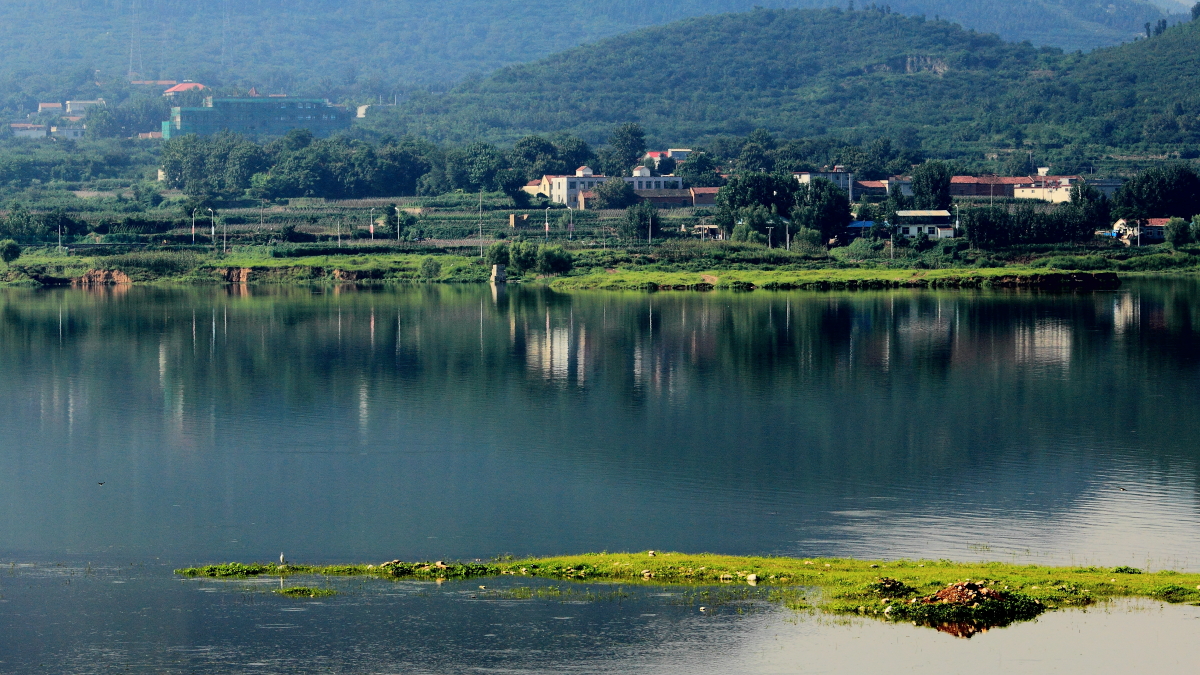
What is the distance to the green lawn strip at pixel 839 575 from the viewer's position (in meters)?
16.2

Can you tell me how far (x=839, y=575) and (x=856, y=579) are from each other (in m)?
0.34

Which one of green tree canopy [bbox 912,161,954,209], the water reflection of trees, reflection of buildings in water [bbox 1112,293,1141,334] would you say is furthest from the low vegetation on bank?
green tree canopy [bbox 912,161,954,209]

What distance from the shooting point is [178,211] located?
98.9 m

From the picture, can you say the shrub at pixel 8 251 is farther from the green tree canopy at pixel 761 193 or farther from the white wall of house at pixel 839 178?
the white wall of house at pixel 839 178

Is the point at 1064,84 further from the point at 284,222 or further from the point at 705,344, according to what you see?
the point at 705,344

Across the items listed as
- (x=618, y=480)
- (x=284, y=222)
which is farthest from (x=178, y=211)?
(x=618, y=480)

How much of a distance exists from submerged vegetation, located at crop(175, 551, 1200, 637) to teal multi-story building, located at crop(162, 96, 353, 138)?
16416 cm

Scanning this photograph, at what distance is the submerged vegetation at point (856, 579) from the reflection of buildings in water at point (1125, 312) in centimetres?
3338

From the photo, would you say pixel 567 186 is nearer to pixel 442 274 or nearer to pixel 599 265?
pixel 599 265

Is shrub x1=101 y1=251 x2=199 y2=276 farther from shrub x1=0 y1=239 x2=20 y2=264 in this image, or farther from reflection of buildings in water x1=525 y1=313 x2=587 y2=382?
reflection of buildings in water x1=525 y1=313 x2=587 y2=382

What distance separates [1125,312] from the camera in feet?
183

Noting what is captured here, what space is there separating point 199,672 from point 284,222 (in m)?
82.4

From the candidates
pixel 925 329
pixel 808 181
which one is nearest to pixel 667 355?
pixel 925 329

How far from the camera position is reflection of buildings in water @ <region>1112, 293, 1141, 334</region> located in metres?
50.2
